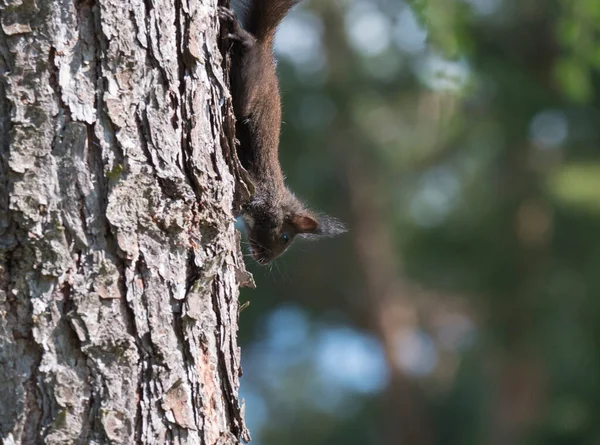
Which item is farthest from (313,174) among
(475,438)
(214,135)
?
(214,135)

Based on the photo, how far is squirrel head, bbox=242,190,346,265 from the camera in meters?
3.61

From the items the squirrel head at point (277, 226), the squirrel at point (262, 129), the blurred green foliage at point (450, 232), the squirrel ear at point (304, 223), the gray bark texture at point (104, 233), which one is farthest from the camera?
the blurred green foliage at point (450, 232)

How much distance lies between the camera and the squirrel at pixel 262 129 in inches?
114

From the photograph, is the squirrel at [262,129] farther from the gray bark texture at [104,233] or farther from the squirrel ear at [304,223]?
the gray bark texture at [104,233]

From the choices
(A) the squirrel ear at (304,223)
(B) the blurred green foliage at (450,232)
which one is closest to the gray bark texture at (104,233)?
(A) the squirrel ear at (304,223)

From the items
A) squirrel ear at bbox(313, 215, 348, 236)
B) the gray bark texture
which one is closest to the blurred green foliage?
squirrel ear at bbox(313, 215, 348, 236)

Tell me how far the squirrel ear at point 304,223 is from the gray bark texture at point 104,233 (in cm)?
196

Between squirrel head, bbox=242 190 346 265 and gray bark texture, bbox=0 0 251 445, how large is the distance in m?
1.84

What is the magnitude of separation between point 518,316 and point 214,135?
755cm

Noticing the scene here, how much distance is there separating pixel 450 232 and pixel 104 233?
26.2ft

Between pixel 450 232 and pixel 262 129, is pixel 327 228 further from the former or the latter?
pixel 450 232

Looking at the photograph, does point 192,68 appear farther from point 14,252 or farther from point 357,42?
point 357,42

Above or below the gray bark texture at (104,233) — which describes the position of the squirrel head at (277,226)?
above

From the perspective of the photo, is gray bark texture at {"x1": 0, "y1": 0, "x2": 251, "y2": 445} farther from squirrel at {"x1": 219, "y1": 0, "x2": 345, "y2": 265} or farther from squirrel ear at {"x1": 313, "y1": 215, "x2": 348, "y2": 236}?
squirrel ear at {"x1": 313, "y1": 215, "x2": 348, "y2": 236}
